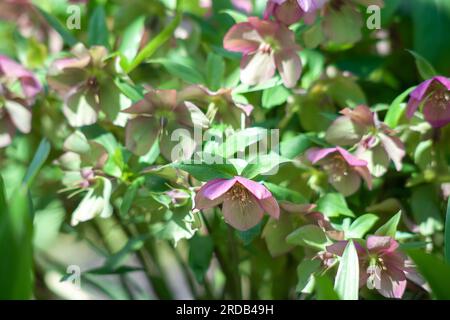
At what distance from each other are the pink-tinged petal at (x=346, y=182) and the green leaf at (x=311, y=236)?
88 mm

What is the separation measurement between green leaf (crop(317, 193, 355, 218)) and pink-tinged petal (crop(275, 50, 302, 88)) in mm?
138

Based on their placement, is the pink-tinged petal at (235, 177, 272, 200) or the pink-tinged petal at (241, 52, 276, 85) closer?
the pink-tinged petal at (235, 177, 272, 200)

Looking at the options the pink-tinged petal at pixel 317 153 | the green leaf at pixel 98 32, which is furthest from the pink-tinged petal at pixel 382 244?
the green leaf at pixel 98 32

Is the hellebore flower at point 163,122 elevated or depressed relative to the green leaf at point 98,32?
depressed

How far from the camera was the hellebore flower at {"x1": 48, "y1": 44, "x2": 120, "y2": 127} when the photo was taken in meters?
0.89

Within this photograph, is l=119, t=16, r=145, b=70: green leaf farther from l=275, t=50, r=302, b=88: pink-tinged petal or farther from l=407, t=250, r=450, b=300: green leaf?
l=407, t=250, r=450, b=300: green leaf

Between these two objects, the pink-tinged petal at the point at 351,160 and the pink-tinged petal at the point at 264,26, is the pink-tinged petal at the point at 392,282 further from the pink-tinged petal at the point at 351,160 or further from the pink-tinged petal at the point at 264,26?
the pink-tinged petal at the point at 264,26

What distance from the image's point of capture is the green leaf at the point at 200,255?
923 mm

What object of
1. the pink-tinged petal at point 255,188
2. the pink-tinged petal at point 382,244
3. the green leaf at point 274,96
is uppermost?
the green leaf at point 274,96

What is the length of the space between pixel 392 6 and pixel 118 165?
1.34 ft

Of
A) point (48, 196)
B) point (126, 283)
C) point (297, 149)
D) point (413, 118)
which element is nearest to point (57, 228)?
point (48, 196)

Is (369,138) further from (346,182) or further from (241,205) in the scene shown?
(241,205)

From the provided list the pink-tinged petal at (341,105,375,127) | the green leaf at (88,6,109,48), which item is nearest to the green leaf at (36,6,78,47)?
the green leaf at (88,6,109,48)

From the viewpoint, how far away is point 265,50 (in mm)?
887
